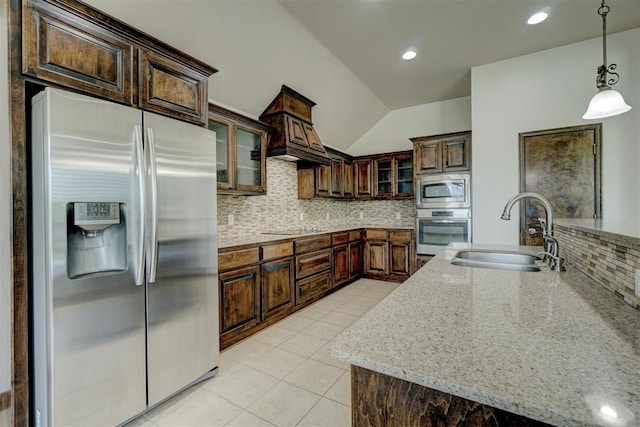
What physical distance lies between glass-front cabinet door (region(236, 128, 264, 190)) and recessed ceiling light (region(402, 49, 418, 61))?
6.64ft

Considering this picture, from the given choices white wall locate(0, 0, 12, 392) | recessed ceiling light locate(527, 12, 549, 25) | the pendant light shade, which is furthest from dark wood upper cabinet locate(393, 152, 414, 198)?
white wall locate(0, 0, 12, 392)

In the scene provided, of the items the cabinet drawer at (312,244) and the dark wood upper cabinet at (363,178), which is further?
the dark wood upper cabinet at (363,178)

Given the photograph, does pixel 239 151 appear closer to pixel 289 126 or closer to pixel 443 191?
pixel 289 126

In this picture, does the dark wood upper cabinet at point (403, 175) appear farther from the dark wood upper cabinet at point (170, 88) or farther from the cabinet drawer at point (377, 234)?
the dark wood upper cabinet at point (170, 88)

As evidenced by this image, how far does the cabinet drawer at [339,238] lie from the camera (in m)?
4.18

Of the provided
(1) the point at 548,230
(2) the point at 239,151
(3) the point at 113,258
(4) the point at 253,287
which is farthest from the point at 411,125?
(3) the point at 113,258

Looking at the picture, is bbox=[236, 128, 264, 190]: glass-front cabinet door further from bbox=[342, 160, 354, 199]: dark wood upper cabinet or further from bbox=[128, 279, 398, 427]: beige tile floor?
bbox=[342, 160, 354, 199]: dark wood upper cabinet

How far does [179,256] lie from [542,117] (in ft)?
13.7

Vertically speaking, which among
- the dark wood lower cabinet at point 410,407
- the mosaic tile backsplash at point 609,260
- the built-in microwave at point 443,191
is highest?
the built-in microwave at point 443,191

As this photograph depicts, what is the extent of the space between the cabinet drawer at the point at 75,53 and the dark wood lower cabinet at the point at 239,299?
1.55 metres

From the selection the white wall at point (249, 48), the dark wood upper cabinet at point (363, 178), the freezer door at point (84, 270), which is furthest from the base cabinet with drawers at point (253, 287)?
the dark wood upper cabinet at point (363, 178)

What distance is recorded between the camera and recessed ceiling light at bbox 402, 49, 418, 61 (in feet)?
11.2

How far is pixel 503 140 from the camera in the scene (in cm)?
362

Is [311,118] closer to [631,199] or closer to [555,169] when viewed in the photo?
[555,169]
